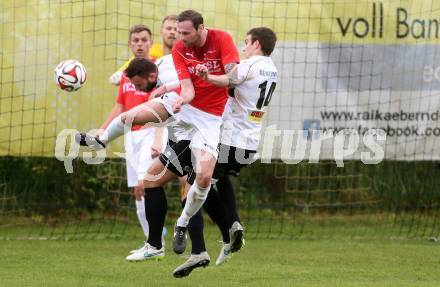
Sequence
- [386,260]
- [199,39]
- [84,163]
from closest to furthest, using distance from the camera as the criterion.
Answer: [199,39]
[386,260]
[84,163]

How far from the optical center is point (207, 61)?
27.1 ft

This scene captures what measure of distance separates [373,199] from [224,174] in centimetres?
574

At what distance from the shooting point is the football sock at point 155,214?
8.73m

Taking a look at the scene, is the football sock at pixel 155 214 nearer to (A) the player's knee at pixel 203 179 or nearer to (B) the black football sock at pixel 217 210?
(B) the black football sock at pixel 217 210

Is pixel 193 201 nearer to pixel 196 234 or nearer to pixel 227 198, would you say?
pixel 196 234

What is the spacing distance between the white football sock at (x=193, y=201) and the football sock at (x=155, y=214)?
55 centimetres

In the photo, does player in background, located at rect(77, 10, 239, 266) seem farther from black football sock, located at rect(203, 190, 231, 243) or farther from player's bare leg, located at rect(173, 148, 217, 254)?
black football sock, located at rect(203, 190, 231, 243)

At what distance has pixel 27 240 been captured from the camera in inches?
458

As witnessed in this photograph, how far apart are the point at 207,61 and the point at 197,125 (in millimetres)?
583

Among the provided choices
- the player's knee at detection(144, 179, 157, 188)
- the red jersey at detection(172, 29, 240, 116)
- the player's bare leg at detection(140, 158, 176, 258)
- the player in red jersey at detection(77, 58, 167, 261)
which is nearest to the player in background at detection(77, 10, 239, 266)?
the red jersey at detection(172, 29, 240, 116)

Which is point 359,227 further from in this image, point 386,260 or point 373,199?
point 386,260

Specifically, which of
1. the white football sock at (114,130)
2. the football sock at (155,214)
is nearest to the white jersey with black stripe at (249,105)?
the football sock at (155,214)

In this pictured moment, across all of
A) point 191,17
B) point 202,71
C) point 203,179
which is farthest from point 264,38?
point 203,179

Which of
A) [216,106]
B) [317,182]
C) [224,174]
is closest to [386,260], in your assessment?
[224,174]
